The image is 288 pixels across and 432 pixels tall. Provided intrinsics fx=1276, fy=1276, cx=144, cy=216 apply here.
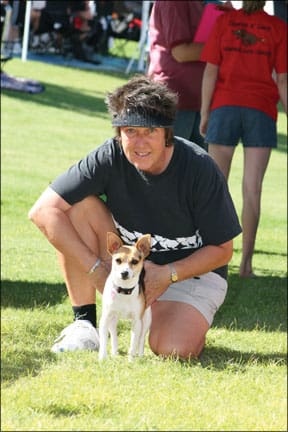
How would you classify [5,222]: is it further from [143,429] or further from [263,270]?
[143,429]

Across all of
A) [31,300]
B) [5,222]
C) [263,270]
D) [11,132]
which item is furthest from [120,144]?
[11,132]

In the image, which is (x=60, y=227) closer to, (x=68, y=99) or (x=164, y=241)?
(x=164, y=241)

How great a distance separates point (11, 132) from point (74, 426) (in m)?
14.3

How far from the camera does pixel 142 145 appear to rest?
15.4ft

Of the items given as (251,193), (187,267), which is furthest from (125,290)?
(251,193)

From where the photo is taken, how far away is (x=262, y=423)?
14.1ft

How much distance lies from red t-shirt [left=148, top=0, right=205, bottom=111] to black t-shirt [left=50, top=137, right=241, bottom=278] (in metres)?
2.46

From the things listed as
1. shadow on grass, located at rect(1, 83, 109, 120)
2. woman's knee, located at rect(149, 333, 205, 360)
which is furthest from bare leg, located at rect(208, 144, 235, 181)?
shadow on grass, located at rect(1, 83, 109, 120)

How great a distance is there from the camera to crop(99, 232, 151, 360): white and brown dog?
4.53 metres

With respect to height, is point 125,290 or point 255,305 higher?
point 125,290

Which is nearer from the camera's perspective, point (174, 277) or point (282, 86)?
point (174, 277)

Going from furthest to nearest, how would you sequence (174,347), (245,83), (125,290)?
(245,83)
(174,347)
(125,290)

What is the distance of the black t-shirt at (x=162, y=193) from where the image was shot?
4988 mm

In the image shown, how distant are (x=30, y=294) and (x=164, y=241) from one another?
245 centimetres
